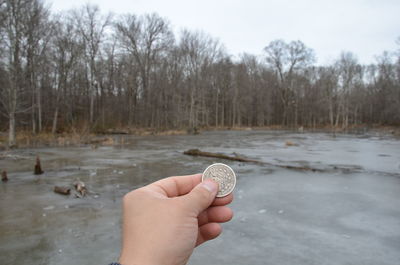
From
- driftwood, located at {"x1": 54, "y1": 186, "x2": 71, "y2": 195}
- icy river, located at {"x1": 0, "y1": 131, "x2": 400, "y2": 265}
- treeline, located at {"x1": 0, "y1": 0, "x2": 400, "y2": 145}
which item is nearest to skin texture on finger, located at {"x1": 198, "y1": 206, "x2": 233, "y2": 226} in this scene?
icy river, located at {"x1": 0, "y1": 131, "x2": 400, "y2": 265}

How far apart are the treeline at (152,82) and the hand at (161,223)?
20.2 meters

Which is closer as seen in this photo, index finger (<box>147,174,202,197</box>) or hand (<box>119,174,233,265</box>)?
hand (<box>119,174,233,265</box>)

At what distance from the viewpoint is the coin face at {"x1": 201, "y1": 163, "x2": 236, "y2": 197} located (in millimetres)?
1896

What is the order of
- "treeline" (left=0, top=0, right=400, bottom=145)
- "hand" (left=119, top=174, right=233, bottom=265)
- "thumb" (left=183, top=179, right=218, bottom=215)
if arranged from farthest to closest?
"treeline" (left=0, top=0, right=400, bottom=145), "thumb" (left=183, top=179, right=218, bottom=215), "hand" (left=119, top=174, right=233, bottom=265)

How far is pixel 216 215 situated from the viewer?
1.88 metres

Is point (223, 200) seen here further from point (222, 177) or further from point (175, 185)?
point (175, 185)

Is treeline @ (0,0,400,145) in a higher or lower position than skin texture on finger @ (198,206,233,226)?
higher

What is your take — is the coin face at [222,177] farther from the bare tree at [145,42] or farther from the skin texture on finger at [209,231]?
the bare tree at [145,42]

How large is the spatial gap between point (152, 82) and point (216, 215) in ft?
154

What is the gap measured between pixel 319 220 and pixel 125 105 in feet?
142

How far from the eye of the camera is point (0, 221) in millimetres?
5207

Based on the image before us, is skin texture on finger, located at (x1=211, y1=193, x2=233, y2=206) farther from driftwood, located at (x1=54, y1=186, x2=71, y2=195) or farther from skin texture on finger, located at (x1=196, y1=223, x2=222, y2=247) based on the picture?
driftwood, located at (x1=54, y1=186, x2=71, y2=195)

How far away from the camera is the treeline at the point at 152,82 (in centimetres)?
2479

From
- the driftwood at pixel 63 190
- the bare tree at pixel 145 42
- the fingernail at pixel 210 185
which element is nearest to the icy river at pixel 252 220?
the driftwood at pixel 63 190
